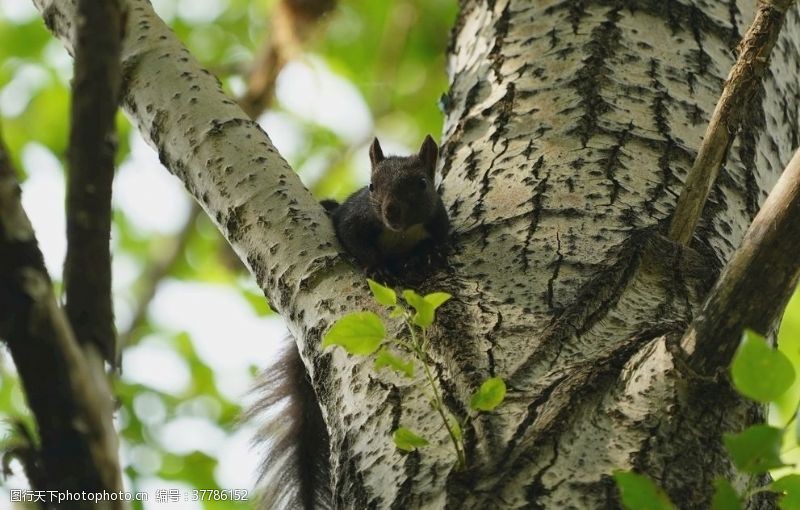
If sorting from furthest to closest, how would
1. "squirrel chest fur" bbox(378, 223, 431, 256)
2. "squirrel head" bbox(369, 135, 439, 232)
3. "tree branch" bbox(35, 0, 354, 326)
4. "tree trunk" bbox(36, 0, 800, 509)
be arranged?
1. "squirrel head" bbox(369, 135, 439, 232)
2. "squirrel chest fur" bbox(378, 223, 431, 256)
3. "tree branch" bbox(35, 0, 354, 326)
4. "tree trunk" bbox(36, 0, 800, 509)

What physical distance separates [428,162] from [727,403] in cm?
250

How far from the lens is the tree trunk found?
170 cm

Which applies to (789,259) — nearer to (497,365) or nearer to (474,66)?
(497,365)

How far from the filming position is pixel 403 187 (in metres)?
3.78

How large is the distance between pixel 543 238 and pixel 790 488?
949 millimetres

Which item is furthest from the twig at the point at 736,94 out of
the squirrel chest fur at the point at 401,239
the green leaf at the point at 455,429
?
the squirrel chest fur at the point at 401,239

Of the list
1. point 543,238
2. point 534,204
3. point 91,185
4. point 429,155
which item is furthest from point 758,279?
point 429,155

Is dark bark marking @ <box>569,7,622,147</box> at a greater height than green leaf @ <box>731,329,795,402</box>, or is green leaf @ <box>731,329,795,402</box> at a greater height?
dark bark marking @ <box>569,7,622,147</box>

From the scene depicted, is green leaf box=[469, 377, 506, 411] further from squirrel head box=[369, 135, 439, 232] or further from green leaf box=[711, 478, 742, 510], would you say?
squirrel head box=[369, 135, 439, 232]

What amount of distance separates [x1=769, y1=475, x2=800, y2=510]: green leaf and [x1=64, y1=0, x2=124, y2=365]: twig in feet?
3.09

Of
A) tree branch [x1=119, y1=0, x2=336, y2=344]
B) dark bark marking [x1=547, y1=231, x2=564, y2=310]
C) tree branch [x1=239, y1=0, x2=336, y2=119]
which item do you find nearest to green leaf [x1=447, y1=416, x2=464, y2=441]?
dark bark marking [x1=547, y1=231, x2=564, y2=310]

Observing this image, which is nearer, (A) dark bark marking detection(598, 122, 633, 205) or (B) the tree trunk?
(B) the tree trunk

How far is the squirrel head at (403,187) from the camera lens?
11.7 feet

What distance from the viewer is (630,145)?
2494 millimetres
